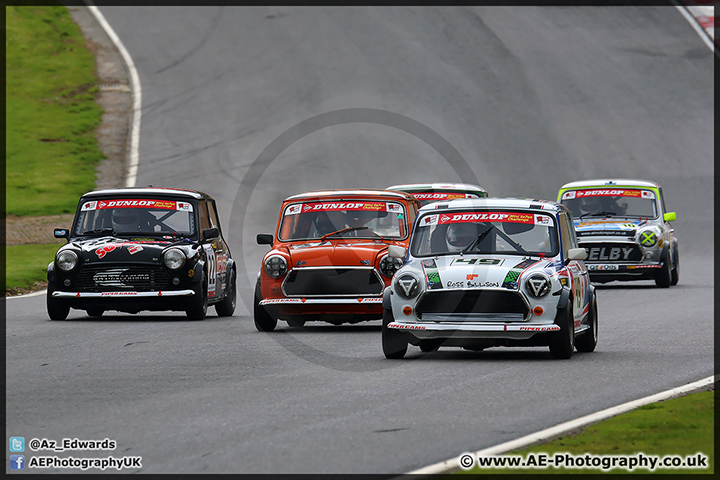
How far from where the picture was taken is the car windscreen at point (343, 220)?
15.7m

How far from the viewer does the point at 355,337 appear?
14.1 metres

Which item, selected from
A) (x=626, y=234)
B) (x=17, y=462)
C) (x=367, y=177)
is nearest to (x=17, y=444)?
(x=17, y=462)

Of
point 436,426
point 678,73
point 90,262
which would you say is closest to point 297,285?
point 90,262

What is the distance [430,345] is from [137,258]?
5.31 meters

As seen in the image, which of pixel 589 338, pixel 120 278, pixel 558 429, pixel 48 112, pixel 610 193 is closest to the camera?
pixel 558 429

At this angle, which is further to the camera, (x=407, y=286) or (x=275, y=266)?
(x=275, y=266)

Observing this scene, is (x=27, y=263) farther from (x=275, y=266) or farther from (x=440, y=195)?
(x=275, y=266)

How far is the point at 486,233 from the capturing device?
12.5 m

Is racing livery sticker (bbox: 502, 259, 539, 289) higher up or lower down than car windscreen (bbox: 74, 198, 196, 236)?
lower down

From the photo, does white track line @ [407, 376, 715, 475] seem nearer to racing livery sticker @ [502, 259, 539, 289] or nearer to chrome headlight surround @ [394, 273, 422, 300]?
racing livery sticker @ [502, 259, 539, 289]

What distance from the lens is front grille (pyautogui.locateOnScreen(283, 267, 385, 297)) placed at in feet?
47.8

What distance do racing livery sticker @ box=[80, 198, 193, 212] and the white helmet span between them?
583 cm

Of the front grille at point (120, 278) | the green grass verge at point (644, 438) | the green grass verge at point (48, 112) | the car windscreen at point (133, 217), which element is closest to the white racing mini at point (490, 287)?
the green grass verge at point (644, 438)

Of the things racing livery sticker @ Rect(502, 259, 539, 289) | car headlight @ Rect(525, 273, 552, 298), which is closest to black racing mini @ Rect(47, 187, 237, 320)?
racing livery sticker @ Rect(502, 259, 539, 289)
